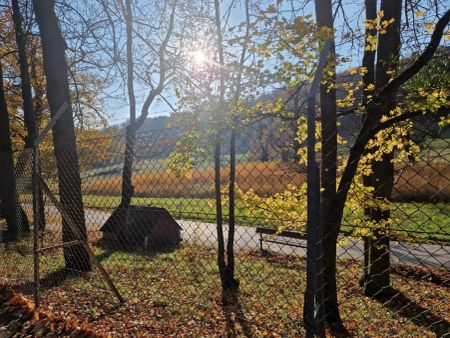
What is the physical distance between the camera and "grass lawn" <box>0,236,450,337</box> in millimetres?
5059

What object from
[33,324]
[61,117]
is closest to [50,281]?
[33,324]

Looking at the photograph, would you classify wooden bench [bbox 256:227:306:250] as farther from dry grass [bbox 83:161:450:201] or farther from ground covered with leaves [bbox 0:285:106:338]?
A: ground covered with leaves [bbox 0:285:106:338]

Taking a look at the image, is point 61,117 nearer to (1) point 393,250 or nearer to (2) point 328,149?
(2) point 328,149

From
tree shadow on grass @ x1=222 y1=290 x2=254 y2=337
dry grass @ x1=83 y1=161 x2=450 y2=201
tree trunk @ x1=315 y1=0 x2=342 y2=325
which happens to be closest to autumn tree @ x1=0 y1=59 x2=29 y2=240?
dry grass @ x1=83 y1=161 x2=450 y2=201

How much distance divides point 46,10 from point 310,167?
23.1 feet

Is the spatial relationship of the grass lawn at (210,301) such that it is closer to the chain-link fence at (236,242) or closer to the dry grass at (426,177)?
the chain-link fence at (236,242)

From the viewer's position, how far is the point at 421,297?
6.63m

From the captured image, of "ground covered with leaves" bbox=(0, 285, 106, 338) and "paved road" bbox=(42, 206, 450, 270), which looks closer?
"ground covered with leaves" bbox=(0, 285, 106, 338)

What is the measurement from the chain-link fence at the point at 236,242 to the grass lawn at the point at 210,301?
0.08 ft

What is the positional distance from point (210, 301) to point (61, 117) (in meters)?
4.35

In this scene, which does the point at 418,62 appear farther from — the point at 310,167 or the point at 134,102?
the point at 134,102

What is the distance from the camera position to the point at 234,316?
5734 mm

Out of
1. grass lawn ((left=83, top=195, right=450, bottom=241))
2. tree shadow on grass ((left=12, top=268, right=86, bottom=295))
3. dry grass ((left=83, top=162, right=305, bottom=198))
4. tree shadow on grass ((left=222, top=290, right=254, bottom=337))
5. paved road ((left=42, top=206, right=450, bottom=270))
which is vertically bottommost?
paved road ((left=42, top=206, right=450, bottom=270))

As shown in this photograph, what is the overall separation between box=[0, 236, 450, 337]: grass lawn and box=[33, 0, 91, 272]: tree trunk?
521mm
